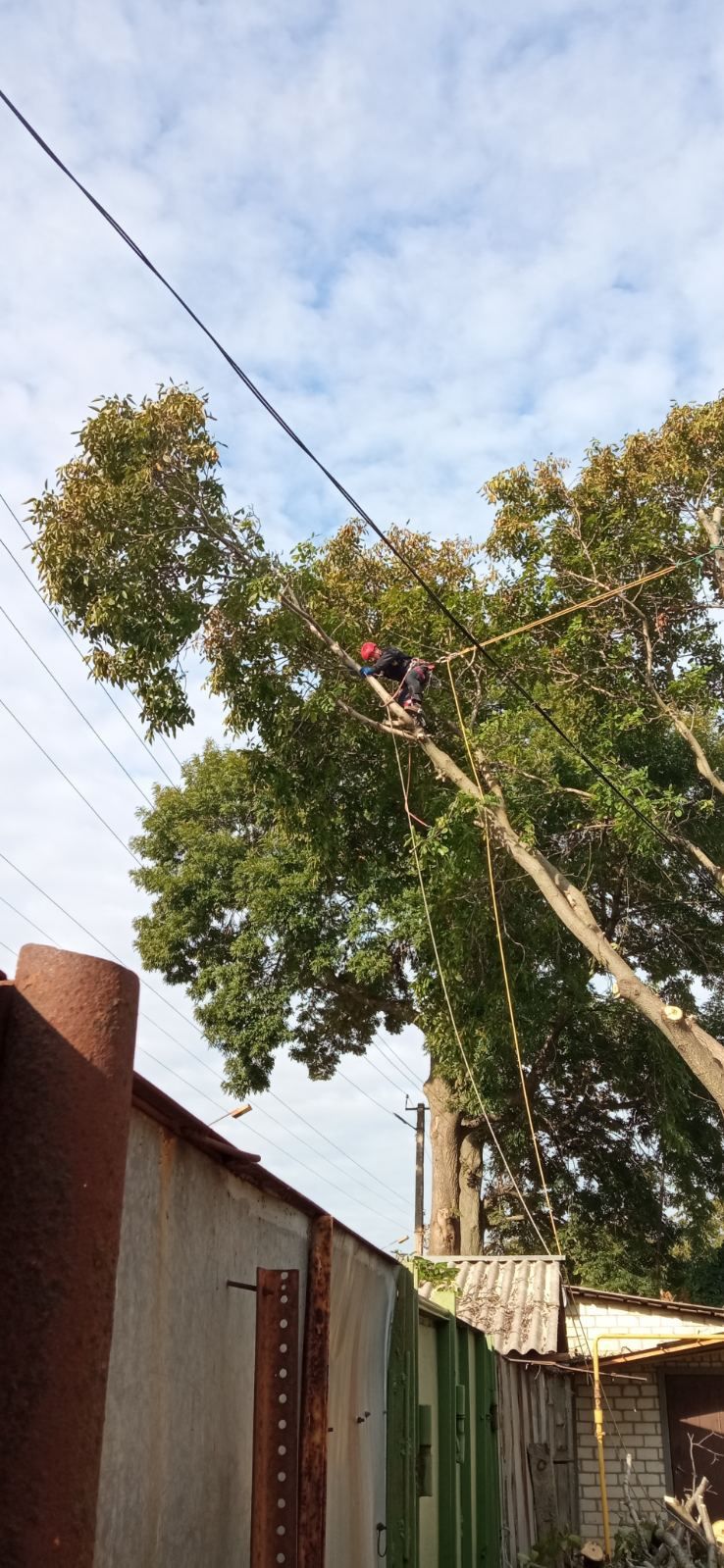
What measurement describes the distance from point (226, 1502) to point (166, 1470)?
2.24 ft

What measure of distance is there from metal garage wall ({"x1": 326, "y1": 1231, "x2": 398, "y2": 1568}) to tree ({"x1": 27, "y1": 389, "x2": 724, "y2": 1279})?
409 cm

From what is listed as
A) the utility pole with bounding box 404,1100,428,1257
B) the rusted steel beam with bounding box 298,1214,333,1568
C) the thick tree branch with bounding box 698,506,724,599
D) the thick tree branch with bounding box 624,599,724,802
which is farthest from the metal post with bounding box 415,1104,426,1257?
the rusted steel beam with bounding box 298,1214,333,1568

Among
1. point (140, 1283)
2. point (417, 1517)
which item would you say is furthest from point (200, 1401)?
point (417, 1517)

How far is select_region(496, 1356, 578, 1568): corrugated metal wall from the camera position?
10312 millimetres

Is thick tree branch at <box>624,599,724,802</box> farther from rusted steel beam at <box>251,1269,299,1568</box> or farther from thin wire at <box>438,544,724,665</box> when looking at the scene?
rusted steel beam at <box>251,1269,299,1568</box>

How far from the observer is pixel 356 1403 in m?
5.90

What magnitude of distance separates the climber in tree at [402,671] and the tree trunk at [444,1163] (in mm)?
10641

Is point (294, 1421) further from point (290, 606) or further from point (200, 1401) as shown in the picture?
point (290, 606)

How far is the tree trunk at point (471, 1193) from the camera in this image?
64.6 ft

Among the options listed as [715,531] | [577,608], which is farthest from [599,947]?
[715,531]

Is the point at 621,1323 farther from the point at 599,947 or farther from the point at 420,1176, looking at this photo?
the point at 420,1176

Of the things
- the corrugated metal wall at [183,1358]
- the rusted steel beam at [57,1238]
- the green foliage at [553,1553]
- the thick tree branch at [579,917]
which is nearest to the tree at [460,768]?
the thick tree branch at [579,917]

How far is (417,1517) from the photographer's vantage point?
6.73 meters

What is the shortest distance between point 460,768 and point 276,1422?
368 inches
